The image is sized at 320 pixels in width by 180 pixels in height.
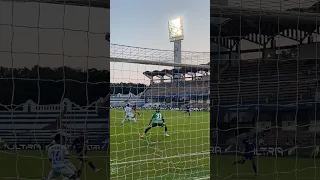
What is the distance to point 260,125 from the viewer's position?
254cm

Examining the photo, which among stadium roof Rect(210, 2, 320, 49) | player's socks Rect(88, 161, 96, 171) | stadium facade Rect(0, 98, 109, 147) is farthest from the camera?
stadium facade Rect(0, 98, 109, 147)

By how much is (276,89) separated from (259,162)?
502mm

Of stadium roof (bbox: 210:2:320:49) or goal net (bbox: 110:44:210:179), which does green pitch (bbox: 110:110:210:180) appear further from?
stadium roof (bbox: 210:2:320:49)

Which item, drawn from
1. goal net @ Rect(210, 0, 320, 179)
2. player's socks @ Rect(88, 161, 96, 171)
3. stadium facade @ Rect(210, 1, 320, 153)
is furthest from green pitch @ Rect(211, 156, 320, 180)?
player's socks @ Rect(88, 161, 96, 171)

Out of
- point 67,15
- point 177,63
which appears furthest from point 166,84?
point 67,15

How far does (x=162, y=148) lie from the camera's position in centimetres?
375

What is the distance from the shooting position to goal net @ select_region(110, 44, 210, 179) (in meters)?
2.98

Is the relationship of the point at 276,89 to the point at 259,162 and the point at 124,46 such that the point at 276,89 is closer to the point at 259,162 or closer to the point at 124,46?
the point at 259,162

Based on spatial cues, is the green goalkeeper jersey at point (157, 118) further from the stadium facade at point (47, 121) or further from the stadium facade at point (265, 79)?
the stadium facade at point (265, 79)

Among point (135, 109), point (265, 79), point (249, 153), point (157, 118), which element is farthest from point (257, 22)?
point (157, 118)

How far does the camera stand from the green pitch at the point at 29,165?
2.54 meters

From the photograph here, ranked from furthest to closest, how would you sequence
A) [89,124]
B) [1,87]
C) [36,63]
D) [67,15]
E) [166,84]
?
[166,84]
[89,124]
[1,87]
[36,63]
[67,15]

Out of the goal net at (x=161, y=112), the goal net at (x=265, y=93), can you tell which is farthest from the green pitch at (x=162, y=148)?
the goal net at (x=265, y=93)

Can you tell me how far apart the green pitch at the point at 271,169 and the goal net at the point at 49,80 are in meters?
0.80
